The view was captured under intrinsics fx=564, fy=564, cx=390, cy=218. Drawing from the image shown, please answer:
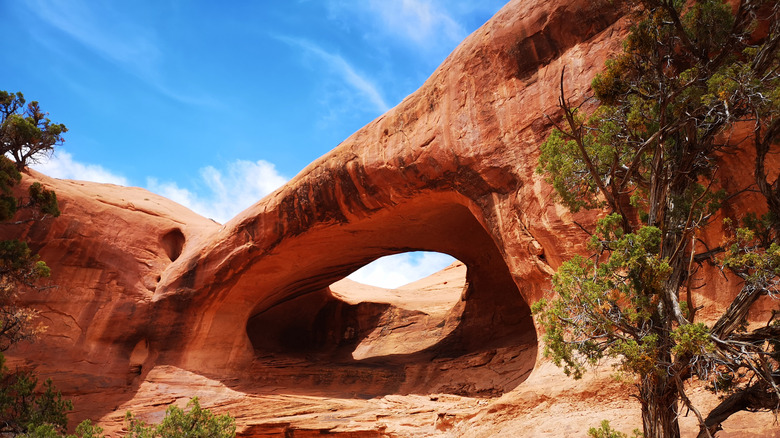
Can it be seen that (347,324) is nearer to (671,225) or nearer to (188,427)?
(188,427)

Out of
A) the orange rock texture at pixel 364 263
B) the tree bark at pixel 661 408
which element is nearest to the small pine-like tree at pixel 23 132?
the orange rock texture at pixel 364 263

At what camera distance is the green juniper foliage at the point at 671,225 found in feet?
17.6

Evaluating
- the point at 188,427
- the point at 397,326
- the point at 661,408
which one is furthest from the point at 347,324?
the point at 661,408

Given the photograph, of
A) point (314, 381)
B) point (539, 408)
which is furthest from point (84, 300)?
point (539, 408)

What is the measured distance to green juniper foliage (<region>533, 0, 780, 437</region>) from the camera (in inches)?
211

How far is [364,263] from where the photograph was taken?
19.1 meters

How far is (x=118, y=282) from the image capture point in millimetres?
17016

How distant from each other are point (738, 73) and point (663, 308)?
260 cm

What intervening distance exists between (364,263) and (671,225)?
540 inches

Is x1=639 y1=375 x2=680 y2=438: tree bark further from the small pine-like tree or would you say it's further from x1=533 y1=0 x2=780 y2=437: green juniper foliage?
the small pine-like tree

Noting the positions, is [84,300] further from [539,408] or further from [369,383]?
[539,408]

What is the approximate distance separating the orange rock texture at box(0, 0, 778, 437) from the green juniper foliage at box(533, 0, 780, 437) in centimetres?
274

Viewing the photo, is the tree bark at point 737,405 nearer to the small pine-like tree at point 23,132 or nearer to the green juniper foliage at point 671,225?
the green juniper foliage at point 671,225

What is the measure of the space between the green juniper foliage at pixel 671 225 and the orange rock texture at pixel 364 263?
2.74 m
